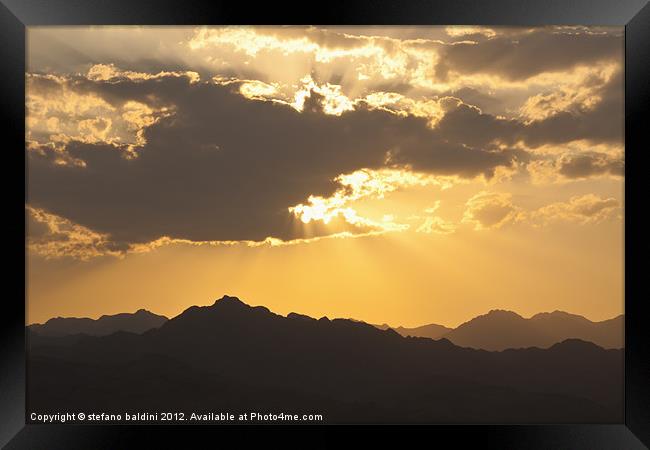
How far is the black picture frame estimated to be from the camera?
4570mm

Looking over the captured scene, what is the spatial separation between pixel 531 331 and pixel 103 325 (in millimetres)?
2682

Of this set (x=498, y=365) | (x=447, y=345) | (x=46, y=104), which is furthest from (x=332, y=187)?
(x=46, y=104)

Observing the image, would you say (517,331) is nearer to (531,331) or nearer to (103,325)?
(531,331)

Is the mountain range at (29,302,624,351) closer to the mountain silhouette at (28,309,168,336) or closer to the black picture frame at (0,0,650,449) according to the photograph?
the mountain silhouette at (28,309,168,336)

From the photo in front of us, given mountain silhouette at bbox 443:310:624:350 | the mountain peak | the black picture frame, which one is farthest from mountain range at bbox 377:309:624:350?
the mountain peak

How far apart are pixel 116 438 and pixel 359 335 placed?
161 cm

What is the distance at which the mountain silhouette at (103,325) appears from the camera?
15.2 feet

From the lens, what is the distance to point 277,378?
4641 mm

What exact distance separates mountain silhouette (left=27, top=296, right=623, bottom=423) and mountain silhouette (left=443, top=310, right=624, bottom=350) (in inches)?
2.6

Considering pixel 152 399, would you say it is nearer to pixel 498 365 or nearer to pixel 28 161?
pixel 28 161

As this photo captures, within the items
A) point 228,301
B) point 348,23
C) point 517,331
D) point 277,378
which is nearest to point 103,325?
point 228,301

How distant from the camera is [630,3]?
4.56m

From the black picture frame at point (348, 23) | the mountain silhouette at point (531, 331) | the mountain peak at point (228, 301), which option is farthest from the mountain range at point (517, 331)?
the mountain peak at point (228, 301)

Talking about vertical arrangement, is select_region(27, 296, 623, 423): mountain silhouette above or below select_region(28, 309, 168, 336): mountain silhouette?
below
